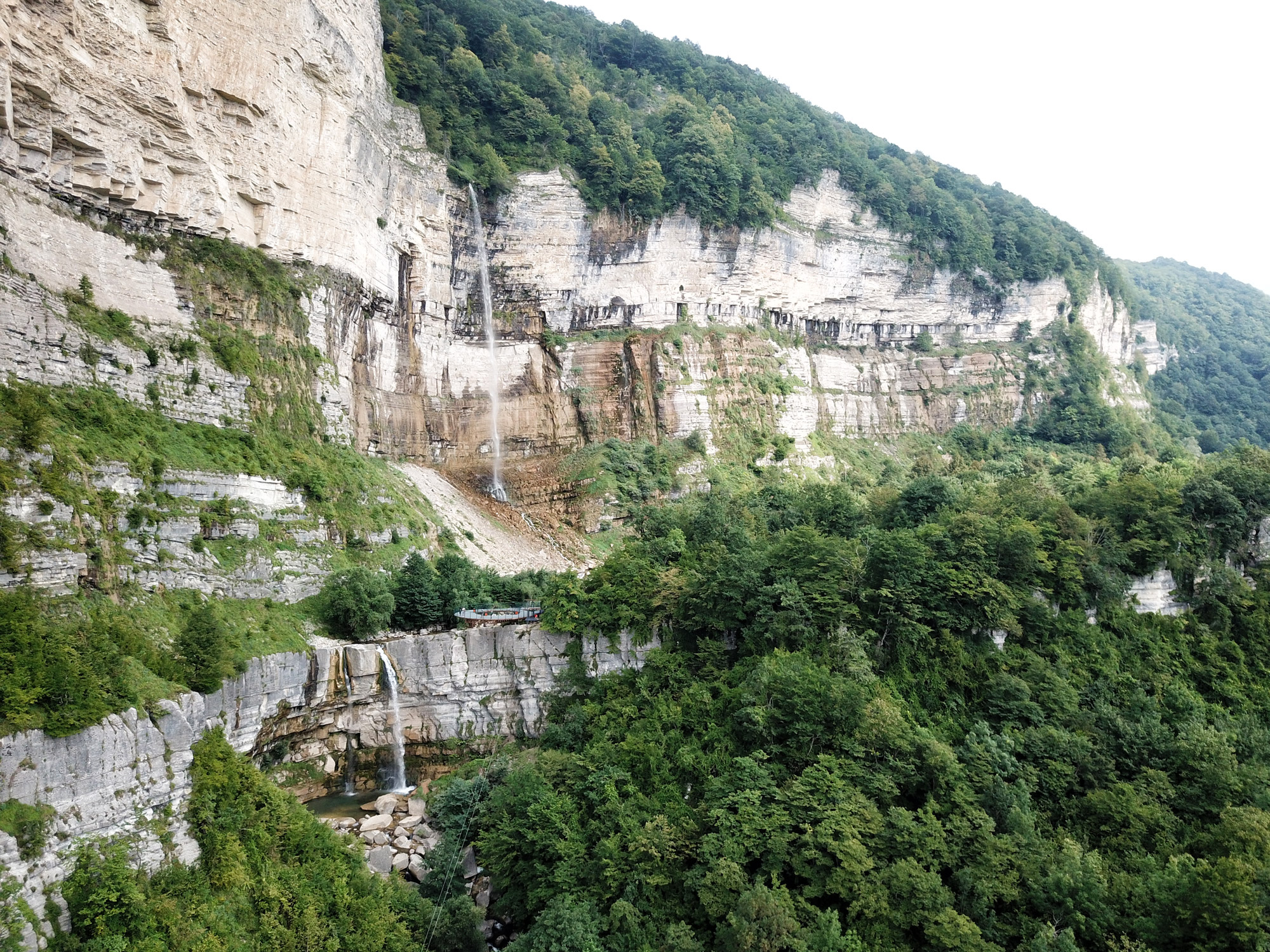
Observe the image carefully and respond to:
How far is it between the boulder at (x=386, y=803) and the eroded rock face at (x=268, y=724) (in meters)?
1.80

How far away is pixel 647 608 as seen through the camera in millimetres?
26641

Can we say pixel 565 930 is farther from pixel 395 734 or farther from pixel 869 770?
pixel 395 734

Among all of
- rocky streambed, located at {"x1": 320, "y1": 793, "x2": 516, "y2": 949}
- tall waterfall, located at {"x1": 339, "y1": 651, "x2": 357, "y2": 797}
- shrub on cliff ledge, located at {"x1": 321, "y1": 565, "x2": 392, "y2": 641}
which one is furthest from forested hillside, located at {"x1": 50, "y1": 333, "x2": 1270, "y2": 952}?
shrub on cliff ledge, located at {"x1": 321, "y1": 565, "x2": 392, "y2": 641}

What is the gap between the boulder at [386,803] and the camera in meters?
25.1

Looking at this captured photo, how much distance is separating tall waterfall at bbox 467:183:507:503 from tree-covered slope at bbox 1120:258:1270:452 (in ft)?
191

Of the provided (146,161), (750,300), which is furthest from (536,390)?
(146,161)

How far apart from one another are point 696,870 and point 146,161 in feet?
97.2

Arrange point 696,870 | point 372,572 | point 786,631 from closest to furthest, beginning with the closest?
1. point 696,870
2. point 786,631
3. point 372,572

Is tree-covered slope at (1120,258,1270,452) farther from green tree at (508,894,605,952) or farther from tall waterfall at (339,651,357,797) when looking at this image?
tall waterfall at (339,651,357,797)

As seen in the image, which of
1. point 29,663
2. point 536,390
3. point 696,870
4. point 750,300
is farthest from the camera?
point 750,300

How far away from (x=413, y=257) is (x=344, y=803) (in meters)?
29.9

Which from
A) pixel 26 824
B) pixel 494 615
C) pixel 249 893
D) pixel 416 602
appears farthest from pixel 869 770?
pixel 26 824

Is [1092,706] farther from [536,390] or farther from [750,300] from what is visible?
[750,300]

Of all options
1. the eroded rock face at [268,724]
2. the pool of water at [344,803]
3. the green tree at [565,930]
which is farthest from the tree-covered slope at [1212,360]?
the pool of water at [344,803]
